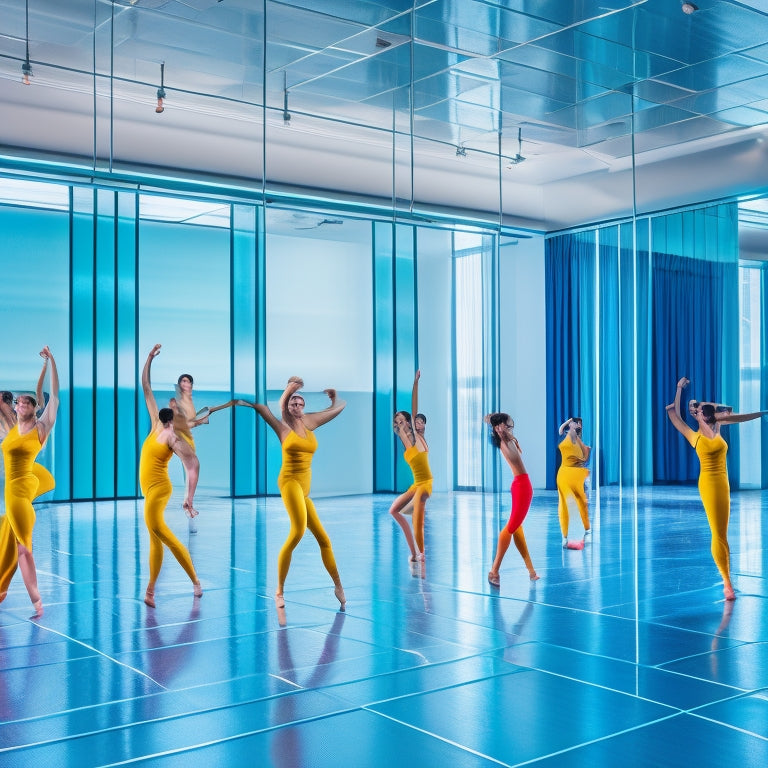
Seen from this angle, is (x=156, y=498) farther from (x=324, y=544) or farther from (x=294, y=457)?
(x=324, y=544)

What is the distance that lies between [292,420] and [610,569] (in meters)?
3.89

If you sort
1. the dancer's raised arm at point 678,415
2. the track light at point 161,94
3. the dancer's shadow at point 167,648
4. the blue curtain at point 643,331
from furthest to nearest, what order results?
Result: the track light at point 161,94 < the blue curtain at point 643,331 < the dancer's raised arm at point 678,415 < the dancer's shadow at point 167,648

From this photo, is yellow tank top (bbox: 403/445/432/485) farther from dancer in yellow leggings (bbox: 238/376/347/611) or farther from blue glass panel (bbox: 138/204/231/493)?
blue glass panel (bbox: 138/204/231/493)

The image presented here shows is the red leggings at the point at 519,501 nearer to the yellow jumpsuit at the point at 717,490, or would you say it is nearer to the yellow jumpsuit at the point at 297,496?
the yellow jumpsuit at the point at 717,490

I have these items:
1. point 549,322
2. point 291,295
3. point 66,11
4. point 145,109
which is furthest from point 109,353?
point 549,322

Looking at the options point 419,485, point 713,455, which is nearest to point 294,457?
point 419,485

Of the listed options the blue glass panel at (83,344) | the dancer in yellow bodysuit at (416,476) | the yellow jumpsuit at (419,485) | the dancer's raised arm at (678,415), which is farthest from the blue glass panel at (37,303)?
the dancer's raised arm at (678,415)

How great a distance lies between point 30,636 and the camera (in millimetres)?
6551

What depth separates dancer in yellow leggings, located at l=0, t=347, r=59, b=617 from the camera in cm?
716

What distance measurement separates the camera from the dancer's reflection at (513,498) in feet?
27.7

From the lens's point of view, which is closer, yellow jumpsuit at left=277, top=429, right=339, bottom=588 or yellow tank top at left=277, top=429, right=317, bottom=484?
yellow jumpsuit at left=277, top=429, right=339, bottom=588

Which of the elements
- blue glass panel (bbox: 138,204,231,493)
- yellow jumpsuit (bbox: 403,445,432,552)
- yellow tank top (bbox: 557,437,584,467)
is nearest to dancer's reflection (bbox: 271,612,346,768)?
yellow jumpsuit (bbox: 403,445,432,552)

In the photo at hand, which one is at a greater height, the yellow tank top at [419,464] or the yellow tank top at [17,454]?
the yellow tank top at [17,454]

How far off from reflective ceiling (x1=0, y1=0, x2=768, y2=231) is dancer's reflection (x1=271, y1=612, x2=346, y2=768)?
4639mm
